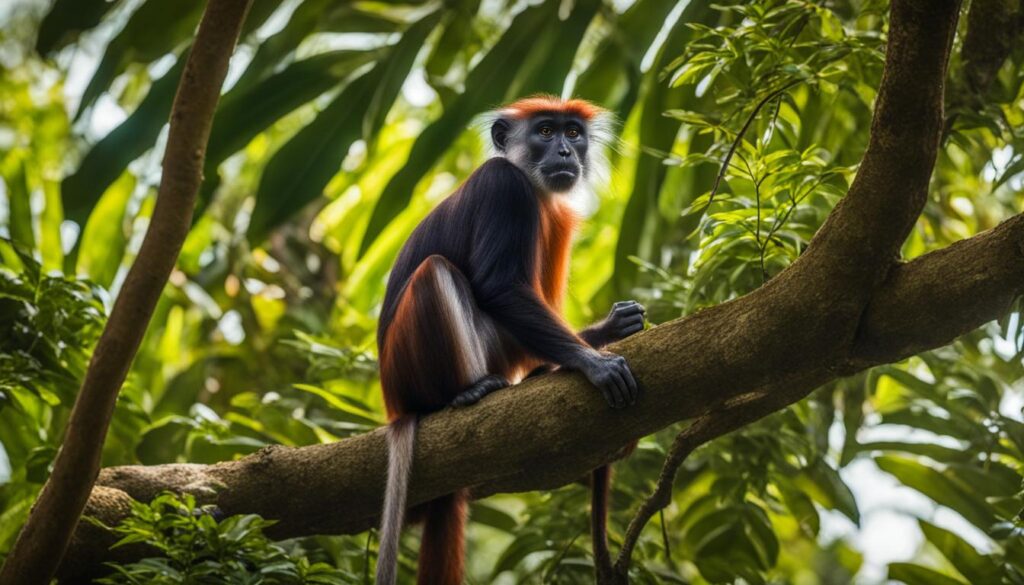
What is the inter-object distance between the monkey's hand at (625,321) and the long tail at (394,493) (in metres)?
1.11

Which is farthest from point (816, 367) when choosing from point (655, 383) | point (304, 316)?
point (304, 316)

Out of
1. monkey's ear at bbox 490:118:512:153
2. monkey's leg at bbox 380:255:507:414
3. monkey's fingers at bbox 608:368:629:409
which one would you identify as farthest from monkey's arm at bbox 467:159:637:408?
monkey's ear at bbox 490:118:512:153

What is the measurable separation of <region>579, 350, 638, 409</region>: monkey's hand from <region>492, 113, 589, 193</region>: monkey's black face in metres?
2.23

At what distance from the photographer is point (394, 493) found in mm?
4324

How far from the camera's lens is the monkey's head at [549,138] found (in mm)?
6059

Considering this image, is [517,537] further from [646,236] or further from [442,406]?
[646,236]

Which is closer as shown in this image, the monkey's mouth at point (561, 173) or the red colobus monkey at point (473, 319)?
the red colobus monkey at point (473, 319)

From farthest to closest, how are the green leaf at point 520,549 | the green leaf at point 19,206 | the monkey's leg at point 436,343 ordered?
the green leaf at point 19,206 < the green leaf at point 520,549 < the monkey's leg at point 436,343

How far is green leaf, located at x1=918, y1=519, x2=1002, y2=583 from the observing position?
5102 millimetres

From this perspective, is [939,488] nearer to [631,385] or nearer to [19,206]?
[631,385]

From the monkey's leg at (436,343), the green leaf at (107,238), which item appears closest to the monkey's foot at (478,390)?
the monkey's leg at (436,343)

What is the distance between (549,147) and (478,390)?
1902 millimetres

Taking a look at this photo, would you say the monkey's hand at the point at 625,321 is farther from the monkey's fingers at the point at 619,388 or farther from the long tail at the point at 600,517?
the monkey's fingers at the point at 619,388

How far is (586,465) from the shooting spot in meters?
4.27
